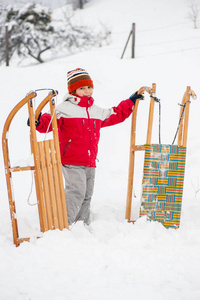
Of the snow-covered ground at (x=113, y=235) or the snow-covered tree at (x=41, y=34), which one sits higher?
the snow-covered tree at (x=41, y=34)

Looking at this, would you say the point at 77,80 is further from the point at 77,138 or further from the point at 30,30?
the point at 30,30

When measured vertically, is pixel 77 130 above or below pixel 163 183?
above

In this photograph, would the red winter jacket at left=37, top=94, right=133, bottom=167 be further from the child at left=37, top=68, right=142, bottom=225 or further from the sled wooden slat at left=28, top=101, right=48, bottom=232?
the sled wooden slat at left=28, top=101, right=48, bottom=232

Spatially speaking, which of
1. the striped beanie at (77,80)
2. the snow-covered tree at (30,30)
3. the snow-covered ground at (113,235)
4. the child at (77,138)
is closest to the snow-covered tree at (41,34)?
the snow-covered tree at (30,30)

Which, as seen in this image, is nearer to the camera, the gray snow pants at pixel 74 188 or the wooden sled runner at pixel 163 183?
the wooden sled runner at pixel 163 183

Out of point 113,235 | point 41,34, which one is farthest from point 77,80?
point 41,34

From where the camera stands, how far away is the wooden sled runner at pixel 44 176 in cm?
241

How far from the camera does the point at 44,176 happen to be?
2467 mm

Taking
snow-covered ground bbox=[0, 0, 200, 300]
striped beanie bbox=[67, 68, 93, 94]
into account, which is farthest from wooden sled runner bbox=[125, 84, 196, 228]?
striped beanie bbox=[67, 68, 93, 94]

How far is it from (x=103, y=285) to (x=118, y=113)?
Answer: 162 centimetres

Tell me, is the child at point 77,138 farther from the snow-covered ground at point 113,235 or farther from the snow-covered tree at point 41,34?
the snow-covered tree at point 41,34

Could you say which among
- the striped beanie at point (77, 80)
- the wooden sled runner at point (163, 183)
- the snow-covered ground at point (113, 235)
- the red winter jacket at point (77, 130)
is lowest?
the snow-covered ground at point (113, 235)

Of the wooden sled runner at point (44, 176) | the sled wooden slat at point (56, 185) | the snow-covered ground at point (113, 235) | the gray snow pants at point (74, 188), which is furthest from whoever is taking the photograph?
the gray snow pants at point (74, 188)

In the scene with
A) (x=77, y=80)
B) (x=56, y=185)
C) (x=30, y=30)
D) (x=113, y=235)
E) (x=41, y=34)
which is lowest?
(x=113, y=235)
